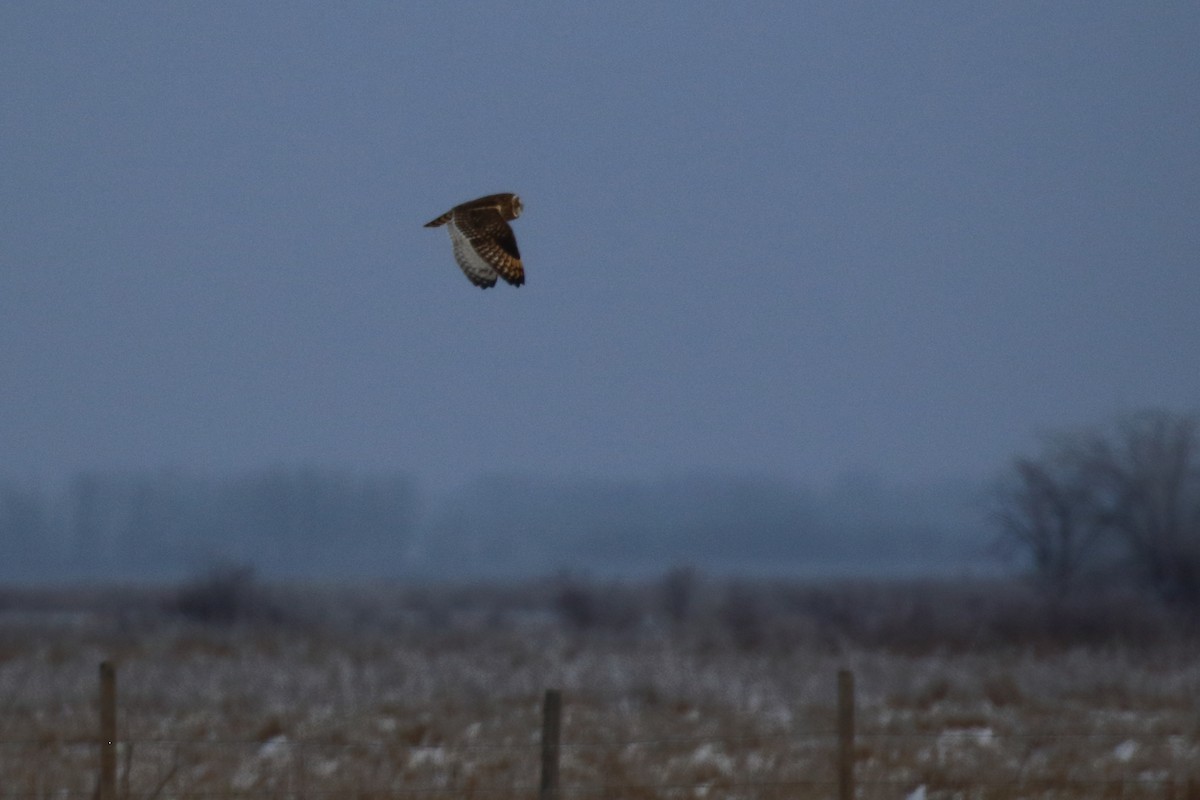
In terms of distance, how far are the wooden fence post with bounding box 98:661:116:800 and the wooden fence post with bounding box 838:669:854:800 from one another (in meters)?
4.19

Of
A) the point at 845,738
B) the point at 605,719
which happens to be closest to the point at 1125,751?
the point at 605,719

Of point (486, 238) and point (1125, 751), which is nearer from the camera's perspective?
point (486, 238)

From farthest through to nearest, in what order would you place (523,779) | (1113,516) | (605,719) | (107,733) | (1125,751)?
1. (1113,516)
2. (605,719)
3. (1125,751)
4. (523,779)
5. (107,733)

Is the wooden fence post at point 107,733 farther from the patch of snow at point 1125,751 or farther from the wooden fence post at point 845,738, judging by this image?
the patch of snow at point 1125,751

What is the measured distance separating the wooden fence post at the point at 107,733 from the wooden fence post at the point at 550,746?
238 cm

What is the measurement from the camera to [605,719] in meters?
17.7

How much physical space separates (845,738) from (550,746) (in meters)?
2.01

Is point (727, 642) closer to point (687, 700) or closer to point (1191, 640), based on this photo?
point (1191, 640)

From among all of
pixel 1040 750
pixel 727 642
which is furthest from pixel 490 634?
pixel 1040 750

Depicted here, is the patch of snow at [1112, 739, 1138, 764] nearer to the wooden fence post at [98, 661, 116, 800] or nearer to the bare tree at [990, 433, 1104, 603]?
the wooden fence post at [98, 661, 116, 800]

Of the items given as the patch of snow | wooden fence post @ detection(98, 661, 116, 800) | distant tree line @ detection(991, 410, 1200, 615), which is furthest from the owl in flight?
distant tree line @ detection(991, 410, 1200, 615)

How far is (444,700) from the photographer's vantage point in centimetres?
1909

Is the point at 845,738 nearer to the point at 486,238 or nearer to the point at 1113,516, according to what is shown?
the point at 486,238

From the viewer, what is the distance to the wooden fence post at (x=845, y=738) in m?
10.5
